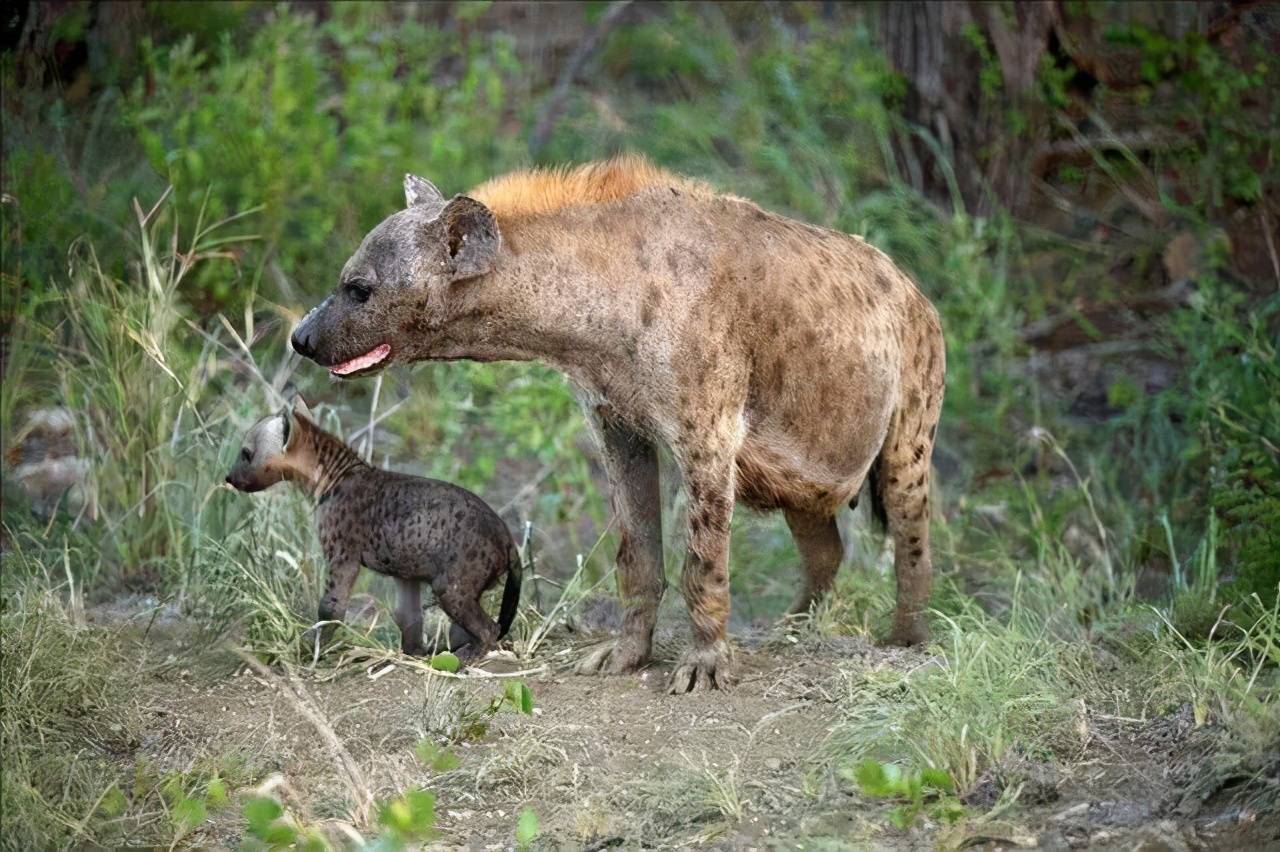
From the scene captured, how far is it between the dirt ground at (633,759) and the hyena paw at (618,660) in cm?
5

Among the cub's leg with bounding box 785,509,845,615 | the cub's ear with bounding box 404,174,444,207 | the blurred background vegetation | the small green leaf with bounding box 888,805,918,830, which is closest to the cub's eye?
the cub's ear with bounding box 404,174,444,207

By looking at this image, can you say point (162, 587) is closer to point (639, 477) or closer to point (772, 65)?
point (639, 477)

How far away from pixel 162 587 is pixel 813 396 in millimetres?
2659

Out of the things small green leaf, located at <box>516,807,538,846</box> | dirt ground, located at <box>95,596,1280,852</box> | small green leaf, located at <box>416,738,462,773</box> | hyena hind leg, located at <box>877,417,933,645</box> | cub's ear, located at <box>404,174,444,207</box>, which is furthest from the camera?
hyena hind leg, located at <box>877,417,933,645</box>

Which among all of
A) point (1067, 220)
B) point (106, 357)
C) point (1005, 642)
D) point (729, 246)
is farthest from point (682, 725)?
point (1067, 220)

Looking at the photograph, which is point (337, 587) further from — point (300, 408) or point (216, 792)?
point (216, 792)

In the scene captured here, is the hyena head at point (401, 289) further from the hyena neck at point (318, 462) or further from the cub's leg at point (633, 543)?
the cub's leg at point (633, 543)

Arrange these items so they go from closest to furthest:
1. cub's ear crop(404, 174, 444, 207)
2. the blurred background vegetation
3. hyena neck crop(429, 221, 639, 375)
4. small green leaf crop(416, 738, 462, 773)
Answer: small green leaf crop(416, 738, 462, 773) → hyena neck crop(429, 221, 639, 375) → cub's ear crop(404, 174, 444, 207) → the blurred background vegetation

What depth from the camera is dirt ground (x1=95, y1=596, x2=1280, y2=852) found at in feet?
15.3

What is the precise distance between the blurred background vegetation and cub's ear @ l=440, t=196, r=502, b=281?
1.44m

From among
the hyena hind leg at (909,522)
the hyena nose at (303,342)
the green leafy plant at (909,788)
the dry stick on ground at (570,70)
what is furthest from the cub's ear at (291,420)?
the dry stick on ground at (570,70)

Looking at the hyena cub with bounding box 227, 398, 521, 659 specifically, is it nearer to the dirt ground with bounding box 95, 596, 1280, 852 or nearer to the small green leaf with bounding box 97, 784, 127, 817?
the dirt ground with bounding box 95, 596, 1280, 852

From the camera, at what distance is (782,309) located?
568 cm

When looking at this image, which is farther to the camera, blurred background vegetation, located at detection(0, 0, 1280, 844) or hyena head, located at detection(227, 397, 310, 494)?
blurred background vegetation, located at detection(0, 0, 1280, 844)
